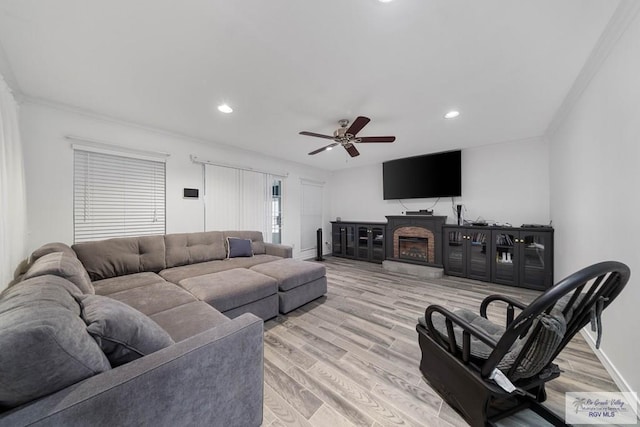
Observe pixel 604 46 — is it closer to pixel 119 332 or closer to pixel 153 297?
pixel 119 332

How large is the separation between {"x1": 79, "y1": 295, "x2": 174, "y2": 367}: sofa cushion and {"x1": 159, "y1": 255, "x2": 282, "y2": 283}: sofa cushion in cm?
161

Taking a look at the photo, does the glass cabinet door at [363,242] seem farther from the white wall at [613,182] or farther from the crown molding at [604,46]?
the crown molding at [604,46]

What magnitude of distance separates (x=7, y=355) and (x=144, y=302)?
4.71 feet

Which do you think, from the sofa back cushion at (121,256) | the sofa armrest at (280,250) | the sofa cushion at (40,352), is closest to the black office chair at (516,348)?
the sofa cushion at (40,352)

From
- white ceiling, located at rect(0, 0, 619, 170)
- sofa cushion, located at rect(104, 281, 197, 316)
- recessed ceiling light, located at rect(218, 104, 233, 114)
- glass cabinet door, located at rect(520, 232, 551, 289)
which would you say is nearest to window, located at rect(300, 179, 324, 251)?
white ceiling, located at rect(0, 0, 619, 170)

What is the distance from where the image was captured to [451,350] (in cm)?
140

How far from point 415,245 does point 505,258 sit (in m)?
1.47

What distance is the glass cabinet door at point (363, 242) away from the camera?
5535mm

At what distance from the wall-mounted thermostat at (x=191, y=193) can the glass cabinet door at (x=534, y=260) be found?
5.41m

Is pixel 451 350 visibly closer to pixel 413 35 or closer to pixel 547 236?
pixel 413 35

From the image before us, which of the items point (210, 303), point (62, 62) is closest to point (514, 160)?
point (210, 303)

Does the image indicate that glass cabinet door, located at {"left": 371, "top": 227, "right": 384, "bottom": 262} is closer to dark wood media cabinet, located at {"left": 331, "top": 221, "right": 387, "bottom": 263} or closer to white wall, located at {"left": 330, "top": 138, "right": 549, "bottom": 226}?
dark wood media cabinet, located at {"left": 331, "top": 221, "right": 387, "bottom": 263}

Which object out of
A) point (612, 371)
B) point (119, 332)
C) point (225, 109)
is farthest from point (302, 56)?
point (612, 371)

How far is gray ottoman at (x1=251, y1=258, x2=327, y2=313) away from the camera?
264 cm
